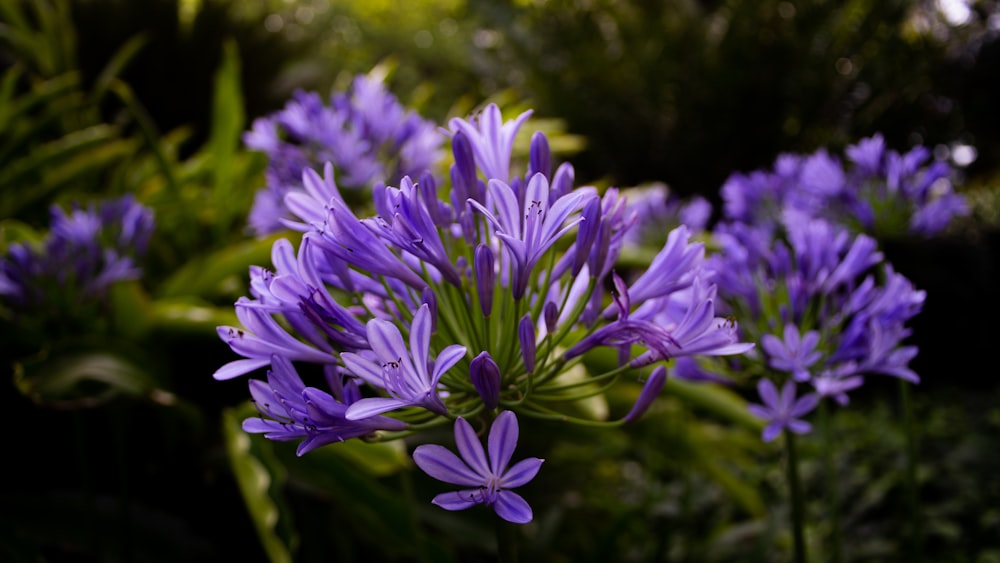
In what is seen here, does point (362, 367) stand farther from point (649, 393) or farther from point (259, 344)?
point (649, 393)

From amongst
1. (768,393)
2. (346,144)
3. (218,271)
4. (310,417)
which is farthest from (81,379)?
(768,393)

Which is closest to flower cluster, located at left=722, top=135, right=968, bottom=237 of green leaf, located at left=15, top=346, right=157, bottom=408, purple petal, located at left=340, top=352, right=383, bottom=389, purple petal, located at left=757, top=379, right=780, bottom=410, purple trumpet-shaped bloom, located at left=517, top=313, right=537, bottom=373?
purple petal, located at left=757, top=379, right=780, bottom=410

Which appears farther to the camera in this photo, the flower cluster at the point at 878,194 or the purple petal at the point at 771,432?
the flower cluster at the point at 878,194

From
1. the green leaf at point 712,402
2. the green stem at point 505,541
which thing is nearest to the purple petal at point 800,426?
the green stem at point 505,541

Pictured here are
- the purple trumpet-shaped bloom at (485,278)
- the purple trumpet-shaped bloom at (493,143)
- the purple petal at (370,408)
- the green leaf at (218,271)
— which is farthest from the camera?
the green leaf at (218,271)

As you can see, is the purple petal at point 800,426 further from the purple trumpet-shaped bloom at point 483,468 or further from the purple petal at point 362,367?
the purple petal at point 362,367
